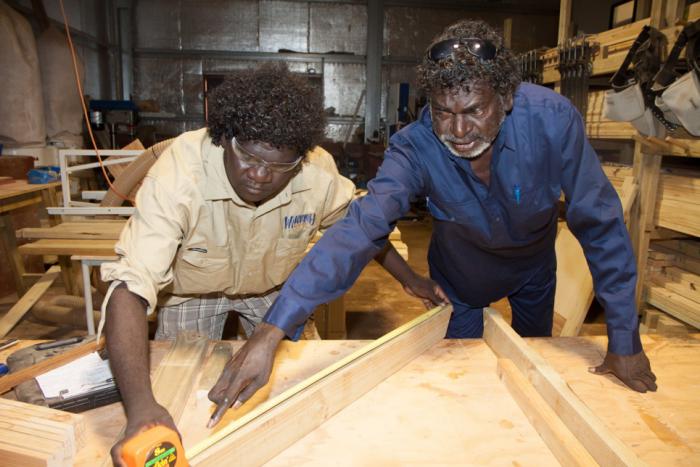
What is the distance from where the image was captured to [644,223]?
3.09 metres

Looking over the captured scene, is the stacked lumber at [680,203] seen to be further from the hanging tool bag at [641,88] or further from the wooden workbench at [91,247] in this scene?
the wooden workbench at [91,247]

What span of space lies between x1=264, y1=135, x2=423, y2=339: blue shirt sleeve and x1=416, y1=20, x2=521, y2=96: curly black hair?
0.31 m

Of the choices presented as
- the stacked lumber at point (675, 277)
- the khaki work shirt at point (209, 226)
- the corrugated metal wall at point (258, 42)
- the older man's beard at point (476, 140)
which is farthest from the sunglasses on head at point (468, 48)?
the corrugated metal wall at point (258, 42)

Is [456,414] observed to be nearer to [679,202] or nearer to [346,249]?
[346,249]

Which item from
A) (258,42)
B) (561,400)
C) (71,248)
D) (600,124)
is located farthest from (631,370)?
(258,42)

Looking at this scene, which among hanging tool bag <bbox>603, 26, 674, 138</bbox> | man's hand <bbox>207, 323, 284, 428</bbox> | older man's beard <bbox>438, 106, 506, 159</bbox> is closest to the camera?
man's hand <bbox>207, 323, 284, 428</bbox>

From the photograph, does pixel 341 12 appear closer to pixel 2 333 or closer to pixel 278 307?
pixel 2 333

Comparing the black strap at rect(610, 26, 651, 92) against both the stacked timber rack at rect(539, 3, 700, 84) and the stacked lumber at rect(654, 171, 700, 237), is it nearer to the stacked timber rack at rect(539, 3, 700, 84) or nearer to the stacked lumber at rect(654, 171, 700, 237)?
the stacked timber rack at rect(539, 3, 700, 84)

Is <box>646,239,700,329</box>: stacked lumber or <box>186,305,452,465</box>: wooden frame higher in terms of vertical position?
<box>186,305,452,465</box>: wooden frame

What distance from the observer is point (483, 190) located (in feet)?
5.70

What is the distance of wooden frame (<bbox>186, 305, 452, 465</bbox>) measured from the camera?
0.96 meters

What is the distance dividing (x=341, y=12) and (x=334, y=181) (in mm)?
8774

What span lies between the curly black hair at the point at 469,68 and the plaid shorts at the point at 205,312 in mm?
1131

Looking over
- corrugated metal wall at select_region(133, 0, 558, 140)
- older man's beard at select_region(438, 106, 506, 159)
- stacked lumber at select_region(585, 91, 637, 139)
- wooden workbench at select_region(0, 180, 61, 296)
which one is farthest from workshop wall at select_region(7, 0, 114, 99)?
older man's beard at select_region(438, 106, 506, 159)
